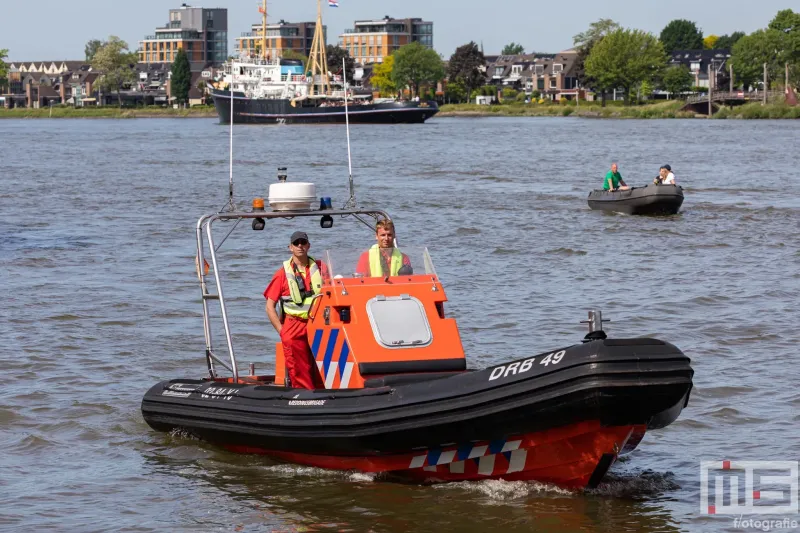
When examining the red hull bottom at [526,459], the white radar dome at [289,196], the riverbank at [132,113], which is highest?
the riverbank at [132,113]

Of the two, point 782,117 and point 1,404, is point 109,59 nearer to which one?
point 782,117

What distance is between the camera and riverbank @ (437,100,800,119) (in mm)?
101250

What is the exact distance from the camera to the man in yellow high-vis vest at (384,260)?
31.4ft

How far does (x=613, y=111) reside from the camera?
118 meters

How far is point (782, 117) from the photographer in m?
101

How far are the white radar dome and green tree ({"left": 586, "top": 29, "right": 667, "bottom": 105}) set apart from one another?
124 metres

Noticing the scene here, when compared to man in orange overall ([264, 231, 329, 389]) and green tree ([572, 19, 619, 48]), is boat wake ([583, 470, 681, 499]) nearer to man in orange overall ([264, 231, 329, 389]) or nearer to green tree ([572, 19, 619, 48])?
man in orange overall ([264, 231, 329, 389])

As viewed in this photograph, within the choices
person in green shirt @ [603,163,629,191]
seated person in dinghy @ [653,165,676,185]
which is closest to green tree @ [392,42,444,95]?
person in green shirt @ [603,163,629,191]

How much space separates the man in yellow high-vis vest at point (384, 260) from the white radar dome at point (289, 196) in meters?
0.85

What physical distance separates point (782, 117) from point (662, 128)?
64.6 feet

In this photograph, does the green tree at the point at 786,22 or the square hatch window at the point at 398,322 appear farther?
the green tree at the point at 786,22

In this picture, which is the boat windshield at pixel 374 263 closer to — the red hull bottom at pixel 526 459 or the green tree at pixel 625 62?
the red hull bottom at pixel 526 459

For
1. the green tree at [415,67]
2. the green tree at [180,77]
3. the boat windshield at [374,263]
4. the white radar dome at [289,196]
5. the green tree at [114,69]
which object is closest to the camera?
the boat windshield at [374,263]

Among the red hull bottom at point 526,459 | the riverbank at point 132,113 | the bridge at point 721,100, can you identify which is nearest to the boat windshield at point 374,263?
the red hull bottom at point 526,459
